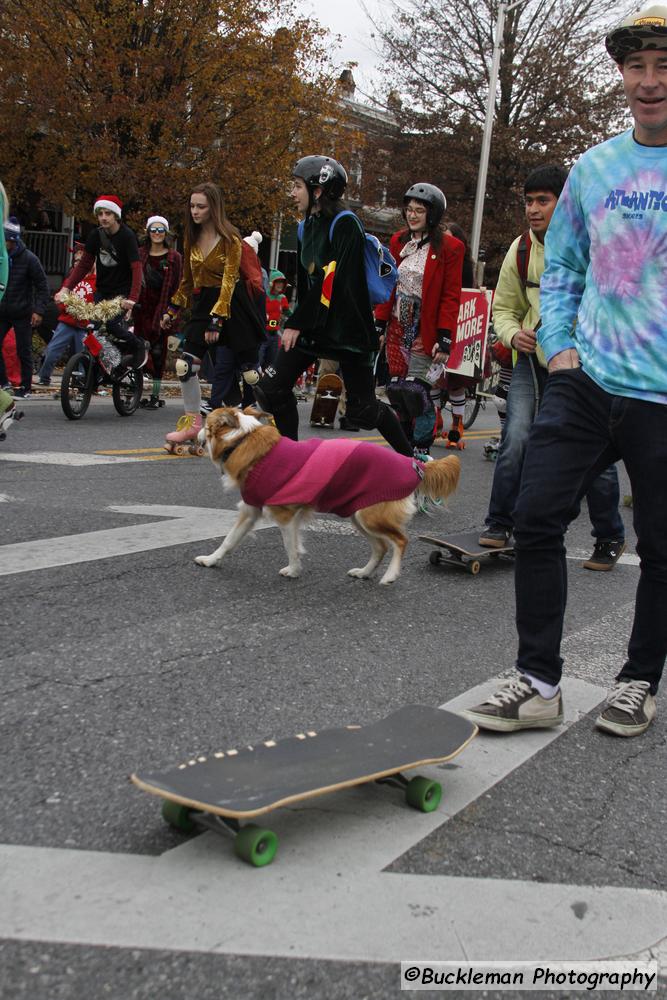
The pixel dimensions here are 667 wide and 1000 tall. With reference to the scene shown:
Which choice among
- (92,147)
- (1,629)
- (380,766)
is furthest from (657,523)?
(92,147)

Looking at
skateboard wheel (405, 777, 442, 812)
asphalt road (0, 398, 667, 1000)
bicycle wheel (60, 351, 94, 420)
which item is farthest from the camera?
bicycle wheel (60, 351, 94, 420)

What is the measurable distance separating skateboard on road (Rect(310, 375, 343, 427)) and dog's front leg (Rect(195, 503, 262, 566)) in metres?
7.03

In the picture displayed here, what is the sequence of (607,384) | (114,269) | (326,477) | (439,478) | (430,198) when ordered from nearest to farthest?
(607,384)
(326,477)
(439,478)
(430,198)
(114,269)

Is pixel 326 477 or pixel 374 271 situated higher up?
pixel 374 271

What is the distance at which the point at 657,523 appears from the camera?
342 centimetres

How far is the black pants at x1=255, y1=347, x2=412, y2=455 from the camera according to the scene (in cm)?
655

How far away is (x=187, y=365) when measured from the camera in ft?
28.7

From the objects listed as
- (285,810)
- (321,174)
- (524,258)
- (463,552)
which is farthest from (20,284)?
(285,810)

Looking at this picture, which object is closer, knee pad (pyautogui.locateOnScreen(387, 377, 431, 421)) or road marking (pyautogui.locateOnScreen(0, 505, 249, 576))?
road marking (pyautogui.locateOnScreen(0, 505, 249, 576))

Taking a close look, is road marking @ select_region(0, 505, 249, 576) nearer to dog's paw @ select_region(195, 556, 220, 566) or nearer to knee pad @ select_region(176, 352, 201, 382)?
dog's paw @ select_region(195, 556, 220, 566)

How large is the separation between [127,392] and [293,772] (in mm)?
9758

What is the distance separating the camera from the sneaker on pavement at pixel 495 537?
5887mm

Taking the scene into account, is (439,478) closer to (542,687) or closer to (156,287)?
(542,687)

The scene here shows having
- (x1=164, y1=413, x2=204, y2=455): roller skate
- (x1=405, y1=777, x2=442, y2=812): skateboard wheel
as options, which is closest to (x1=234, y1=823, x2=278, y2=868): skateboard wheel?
(x1=405, y1=777, x2=442, y2=812): skateboard wheel
